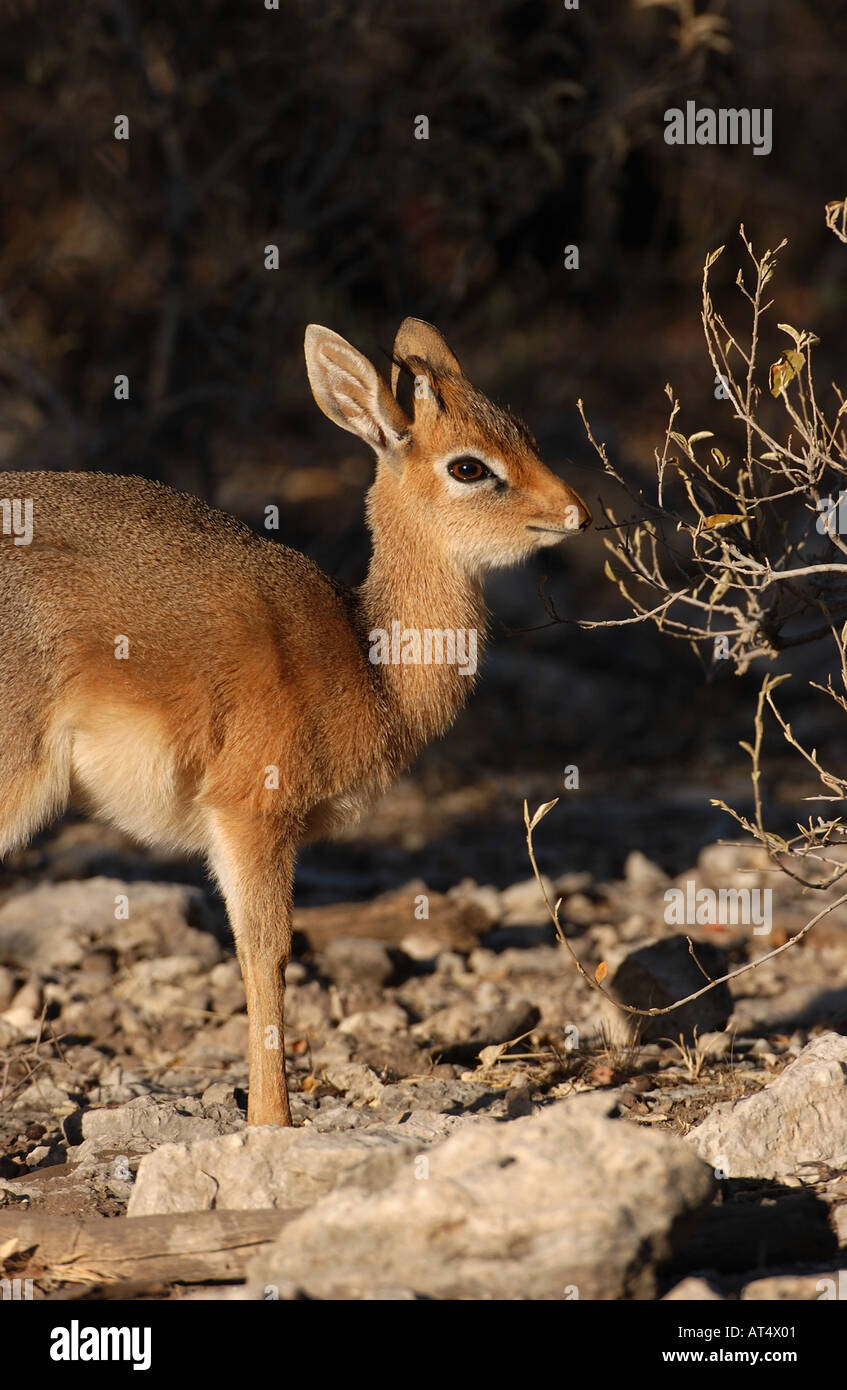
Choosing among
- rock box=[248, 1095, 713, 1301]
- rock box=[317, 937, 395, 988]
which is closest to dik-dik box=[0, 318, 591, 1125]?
rock box=[317, 937, 395, 988]

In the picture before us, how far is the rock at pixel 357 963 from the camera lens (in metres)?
7.21

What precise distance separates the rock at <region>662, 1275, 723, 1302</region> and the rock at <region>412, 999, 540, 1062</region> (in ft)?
8.26

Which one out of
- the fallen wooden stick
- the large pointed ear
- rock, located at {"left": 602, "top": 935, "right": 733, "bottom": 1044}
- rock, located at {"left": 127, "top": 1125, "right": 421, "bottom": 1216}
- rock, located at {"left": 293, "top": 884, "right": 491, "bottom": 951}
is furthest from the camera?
rock, located at {"left": 293, "top": 884, "right": 491, "bottom": 951}

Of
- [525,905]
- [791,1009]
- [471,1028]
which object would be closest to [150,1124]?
[471,1028]

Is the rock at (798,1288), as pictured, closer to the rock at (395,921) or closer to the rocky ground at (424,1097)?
the rocky ground at (424,1097)

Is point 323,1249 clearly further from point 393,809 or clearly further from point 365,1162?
point 393,809

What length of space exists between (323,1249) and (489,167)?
8.25 meters

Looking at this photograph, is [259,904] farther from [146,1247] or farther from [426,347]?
[426,347]

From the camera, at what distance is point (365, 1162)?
388cm

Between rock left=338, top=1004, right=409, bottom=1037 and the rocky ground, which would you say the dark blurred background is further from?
rock left=338, top=1004, right=409, bottom=1037

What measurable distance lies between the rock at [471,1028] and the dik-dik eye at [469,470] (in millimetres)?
2341

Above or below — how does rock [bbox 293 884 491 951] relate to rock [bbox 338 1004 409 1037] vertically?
above

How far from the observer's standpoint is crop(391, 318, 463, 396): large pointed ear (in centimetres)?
616

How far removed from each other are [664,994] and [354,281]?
7387 millimetres
